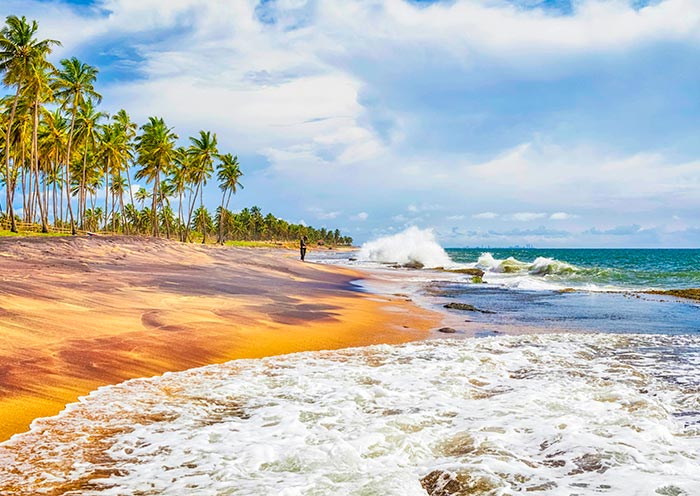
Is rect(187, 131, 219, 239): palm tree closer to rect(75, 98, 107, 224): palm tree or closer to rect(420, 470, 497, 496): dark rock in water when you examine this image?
rect(75, 98, 107, 224): palm tree

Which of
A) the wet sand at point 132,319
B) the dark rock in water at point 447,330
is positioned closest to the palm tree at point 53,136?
the wet sand at point 132,319

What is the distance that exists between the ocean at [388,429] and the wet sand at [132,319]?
723mm

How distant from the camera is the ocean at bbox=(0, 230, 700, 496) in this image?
4.44 metres

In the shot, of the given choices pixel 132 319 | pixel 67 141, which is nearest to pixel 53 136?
pixel 67 141

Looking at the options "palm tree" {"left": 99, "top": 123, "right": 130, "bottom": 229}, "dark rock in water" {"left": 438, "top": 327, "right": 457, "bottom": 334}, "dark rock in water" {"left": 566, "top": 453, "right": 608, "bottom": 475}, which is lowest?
"dark rock in water" {"left": 438, "top": 327, "right": 457, "bottom": 334}

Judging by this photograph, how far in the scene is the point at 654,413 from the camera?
6.40m

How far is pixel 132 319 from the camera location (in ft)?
36.4

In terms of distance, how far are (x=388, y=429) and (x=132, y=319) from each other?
771 cm

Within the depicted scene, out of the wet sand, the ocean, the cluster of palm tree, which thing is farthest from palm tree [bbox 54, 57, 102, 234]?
the ocean

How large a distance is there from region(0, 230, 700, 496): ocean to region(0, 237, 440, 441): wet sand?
72 cm

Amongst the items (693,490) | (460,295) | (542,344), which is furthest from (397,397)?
(460,295)

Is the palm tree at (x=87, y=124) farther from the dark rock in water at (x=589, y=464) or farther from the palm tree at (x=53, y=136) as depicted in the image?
the dark rock in water at (x=589, y=464)

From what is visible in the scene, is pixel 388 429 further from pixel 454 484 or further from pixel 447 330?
pixel 447 330

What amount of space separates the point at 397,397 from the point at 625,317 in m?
13.7
